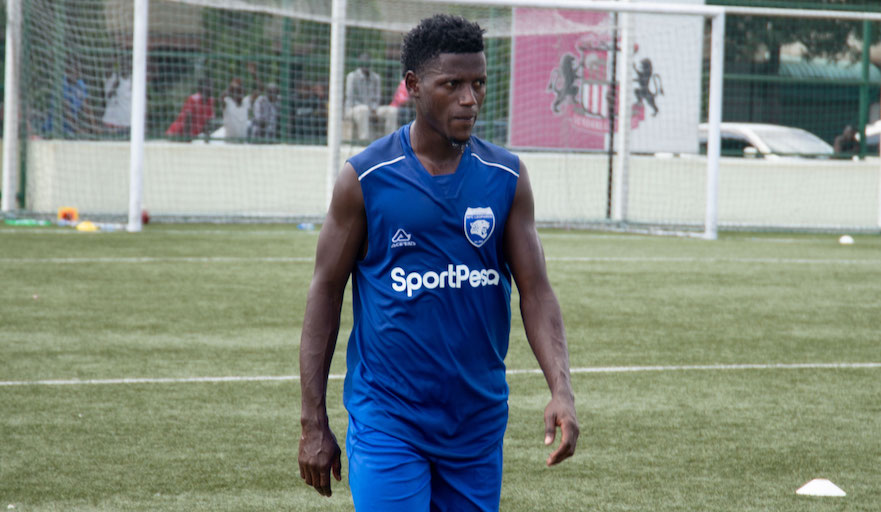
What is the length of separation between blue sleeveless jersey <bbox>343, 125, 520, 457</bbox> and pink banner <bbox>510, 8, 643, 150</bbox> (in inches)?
621

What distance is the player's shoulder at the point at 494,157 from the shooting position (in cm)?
303

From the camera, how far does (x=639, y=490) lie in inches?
194

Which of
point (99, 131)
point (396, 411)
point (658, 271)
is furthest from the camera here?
point (99, 131)

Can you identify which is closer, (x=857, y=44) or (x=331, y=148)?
(x=331, y=148)

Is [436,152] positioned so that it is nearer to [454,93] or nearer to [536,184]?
[454,93]

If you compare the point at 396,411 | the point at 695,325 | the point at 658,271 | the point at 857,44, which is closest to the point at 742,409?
the point at 695,325

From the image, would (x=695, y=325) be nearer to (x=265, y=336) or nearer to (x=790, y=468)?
(x=265, y=336)

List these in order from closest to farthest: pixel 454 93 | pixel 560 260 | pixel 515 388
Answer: pixel 454 93 < pixel 515 388 < pixel 560 260

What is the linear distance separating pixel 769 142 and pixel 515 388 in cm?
1475

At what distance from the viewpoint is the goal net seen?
658 inches

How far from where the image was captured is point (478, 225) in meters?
2.95

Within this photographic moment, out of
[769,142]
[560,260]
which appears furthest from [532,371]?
[769,142]

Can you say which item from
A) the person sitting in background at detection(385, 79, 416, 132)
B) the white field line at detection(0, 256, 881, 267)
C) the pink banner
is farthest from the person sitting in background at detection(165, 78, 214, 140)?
the white field line at detection(0, 256, 881, 267)

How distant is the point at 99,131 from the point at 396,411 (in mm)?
14836
